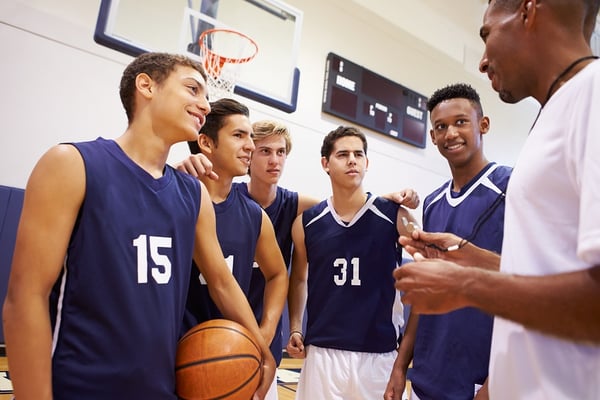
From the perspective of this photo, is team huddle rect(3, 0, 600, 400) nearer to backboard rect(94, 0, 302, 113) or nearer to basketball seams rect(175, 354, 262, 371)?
basketball seams rect(175, 354, 262, 371)

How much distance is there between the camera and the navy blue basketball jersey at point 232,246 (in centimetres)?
196

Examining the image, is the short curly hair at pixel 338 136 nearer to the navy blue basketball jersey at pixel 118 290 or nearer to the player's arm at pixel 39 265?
the navy blue basketball jersey at pixel 118 290

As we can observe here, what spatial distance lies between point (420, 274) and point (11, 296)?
113 centimetres

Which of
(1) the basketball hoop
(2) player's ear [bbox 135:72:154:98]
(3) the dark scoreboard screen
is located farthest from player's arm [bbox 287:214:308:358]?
(3) the dark scoreboard screen

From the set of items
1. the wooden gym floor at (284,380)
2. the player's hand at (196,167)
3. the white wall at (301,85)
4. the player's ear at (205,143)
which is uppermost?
the white wall at (301,85)

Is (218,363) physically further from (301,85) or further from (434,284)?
(301,85)

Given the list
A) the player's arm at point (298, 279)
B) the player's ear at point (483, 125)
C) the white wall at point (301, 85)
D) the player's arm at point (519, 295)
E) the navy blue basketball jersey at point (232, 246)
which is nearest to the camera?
the player's arm at point (519, 295)

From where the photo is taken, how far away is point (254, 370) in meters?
1.66

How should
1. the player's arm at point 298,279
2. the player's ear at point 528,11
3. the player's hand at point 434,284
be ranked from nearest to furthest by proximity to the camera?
the player's hand at point 434,284 < the player's ear at point 528,11 < the player's arm at point 298,279

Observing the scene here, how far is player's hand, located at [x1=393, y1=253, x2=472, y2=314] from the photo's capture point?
917 millimetres

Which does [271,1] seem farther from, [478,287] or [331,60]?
[478,287]

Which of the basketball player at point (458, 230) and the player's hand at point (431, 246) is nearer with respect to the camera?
the player's hand at point (431, 246)

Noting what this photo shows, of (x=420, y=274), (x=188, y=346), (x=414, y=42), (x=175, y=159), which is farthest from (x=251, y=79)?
(x=420, y=274)

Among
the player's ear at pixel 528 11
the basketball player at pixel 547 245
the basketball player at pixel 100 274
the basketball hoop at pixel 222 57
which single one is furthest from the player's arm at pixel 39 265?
the basketball hoop at pixel 222 57
